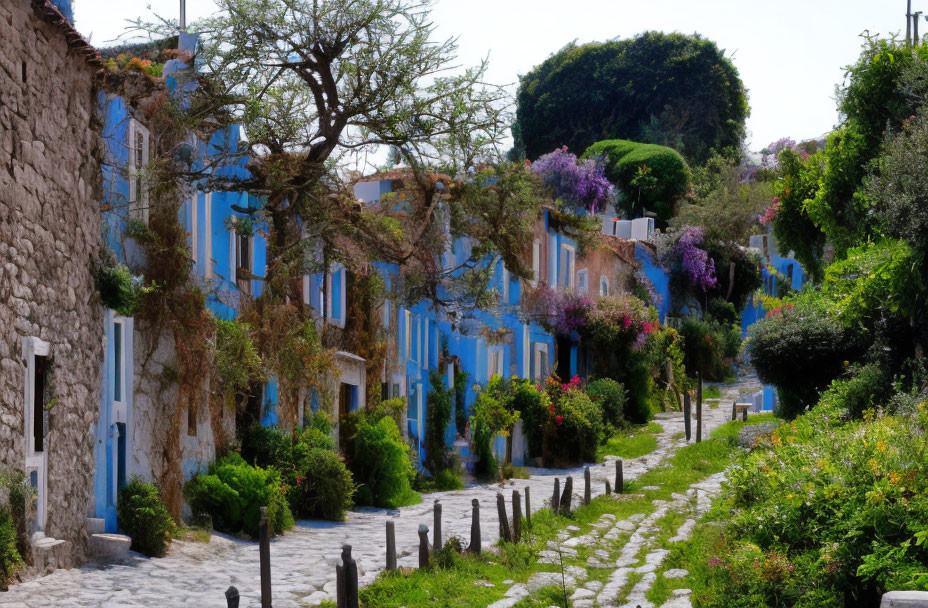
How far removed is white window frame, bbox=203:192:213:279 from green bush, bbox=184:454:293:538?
110 inches

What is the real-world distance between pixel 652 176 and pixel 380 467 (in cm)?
3079

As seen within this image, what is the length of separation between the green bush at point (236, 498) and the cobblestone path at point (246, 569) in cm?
38

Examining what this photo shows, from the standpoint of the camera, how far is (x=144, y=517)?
13.2 m

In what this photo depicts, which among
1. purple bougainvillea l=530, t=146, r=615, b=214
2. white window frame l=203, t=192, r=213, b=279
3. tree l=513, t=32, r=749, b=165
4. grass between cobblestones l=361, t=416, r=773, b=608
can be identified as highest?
tree l=513, t=32, r=749, b=165

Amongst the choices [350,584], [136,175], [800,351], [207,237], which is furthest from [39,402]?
[800,351]

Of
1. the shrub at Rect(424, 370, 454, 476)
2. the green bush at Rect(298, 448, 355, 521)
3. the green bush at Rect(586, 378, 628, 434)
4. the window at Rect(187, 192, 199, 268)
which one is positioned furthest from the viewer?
the green bush at Rect(586, 378, 628, 434)

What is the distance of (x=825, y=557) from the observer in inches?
441

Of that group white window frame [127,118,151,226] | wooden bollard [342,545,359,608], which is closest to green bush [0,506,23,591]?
wooden bollard [342,545,359,608]

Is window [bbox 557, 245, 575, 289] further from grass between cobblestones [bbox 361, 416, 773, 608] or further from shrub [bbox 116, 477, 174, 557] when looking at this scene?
shrub [bbox 116, 477, 174, 557]

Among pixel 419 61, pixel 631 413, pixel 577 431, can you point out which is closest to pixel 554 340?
pixel 631 413

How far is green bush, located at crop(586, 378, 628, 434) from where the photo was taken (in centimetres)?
3156

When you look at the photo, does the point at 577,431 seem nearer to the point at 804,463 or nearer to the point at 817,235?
the point at 817,235

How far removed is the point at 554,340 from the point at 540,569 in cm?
1935

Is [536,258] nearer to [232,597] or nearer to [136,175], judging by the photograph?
[136,175]
